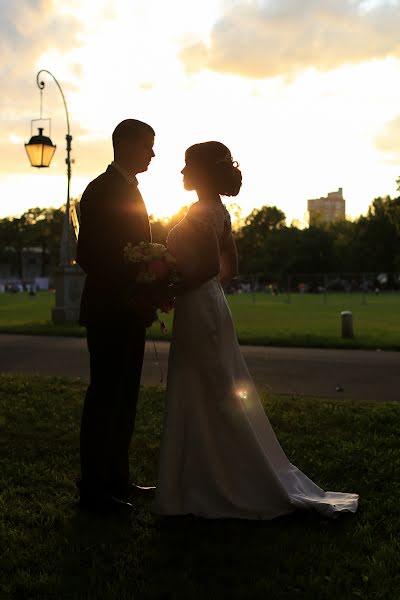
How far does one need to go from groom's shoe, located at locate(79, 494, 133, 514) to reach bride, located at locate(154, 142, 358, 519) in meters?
0.33

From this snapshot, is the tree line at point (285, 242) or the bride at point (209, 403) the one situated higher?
the tree line at point (285, 242)

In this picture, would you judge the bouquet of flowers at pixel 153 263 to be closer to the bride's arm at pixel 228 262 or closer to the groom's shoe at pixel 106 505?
the bride's arm at pixel 228 262

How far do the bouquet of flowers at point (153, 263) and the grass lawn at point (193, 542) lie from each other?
138 centimetres

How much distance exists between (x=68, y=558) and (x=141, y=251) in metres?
1.64

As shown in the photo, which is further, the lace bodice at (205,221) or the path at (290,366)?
the path at (290,366)

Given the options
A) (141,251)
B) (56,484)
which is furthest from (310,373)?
(141,251)

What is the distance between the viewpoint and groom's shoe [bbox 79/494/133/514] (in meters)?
4.04

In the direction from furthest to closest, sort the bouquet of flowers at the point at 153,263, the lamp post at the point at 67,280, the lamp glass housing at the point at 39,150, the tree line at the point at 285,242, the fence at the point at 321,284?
the tree line at the point at 285,242 → the fence at the point at 321,284 → the lamp post at the point at 67,280 → the lamp glass housing at the point at 39,150 → the bouquet of flowers at the point at 153,263

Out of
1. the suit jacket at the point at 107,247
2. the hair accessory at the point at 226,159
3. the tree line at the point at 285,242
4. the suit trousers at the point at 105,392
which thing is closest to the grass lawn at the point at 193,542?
the suit trousers at the point at 105,392

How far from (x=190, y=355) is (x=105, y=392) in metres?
0.59

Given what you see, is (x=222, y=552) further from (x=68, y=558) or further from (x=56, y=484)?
(x=56, y=484)

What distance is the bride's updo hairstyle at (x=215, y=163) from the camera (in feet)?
12.6

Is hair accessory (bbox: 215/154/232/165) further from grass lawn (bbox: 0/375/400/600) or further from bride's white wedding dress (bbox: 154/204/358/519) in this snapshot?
grass lawn (bbox: 0/375/400/600)

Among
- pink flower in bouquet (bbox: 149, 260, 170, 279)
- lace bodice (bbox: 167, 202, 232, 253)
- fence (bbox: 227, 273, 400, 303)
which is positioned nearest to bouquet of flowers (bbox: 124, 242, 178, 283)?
pink flower in bouquet (bbox: 149, 260, 170, 279)
